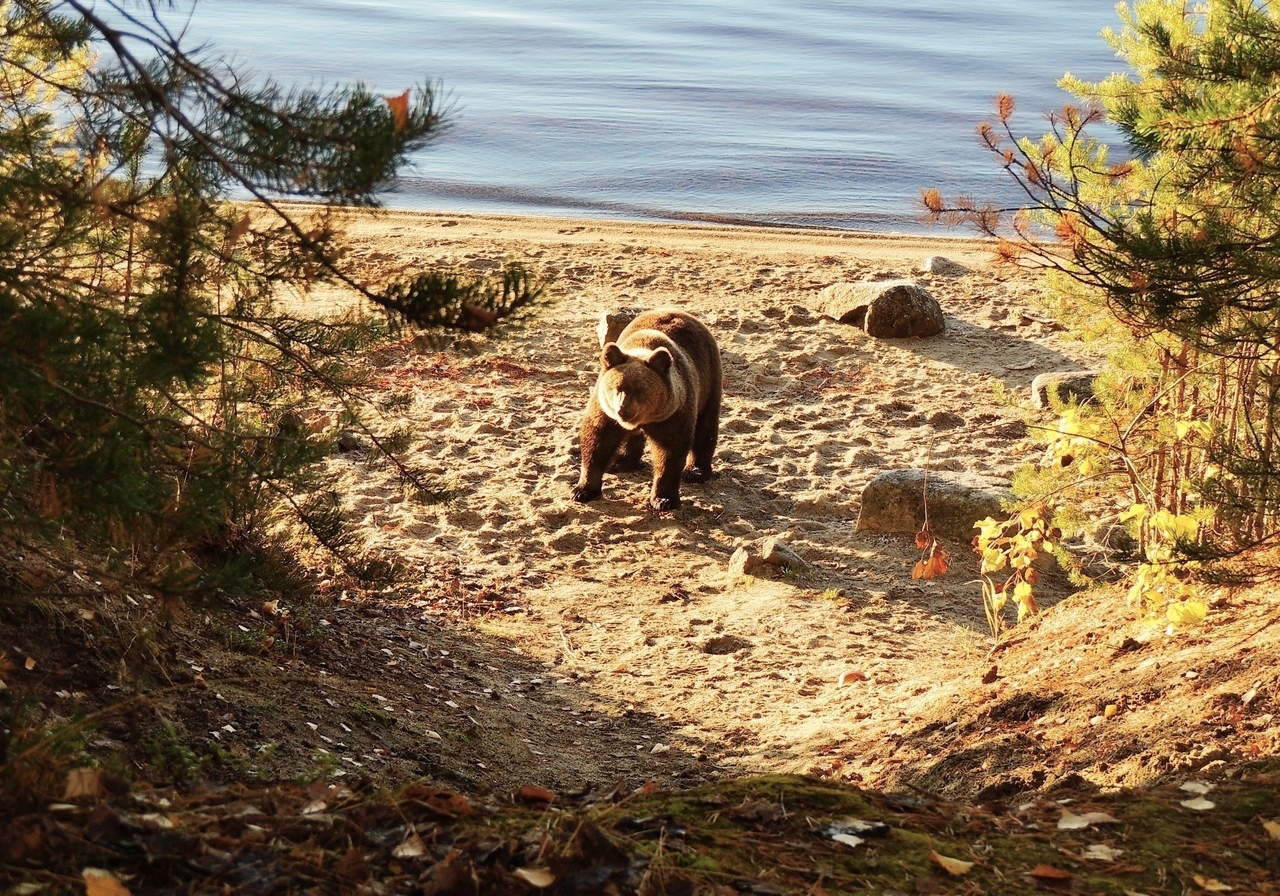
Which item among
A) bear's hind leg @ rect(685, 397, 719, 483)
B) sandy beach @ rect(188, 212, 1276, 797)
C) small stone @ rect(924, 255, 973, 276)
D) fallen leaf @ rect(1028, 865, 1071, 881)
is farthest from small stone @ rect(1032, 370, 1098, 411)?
fallen leaf @ rect(1028, 865, 1071, 881)

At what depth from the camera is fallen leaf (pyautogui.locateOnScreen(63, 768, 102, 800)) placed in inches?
110

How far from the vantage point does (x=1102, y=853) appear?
326 centimetres

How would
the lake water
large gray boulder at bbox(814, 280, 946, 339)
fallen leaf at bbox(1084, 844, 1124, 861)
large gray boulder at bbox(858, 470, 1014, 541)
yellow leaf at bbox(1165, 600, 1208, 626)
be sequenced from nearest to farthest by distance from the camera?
fallen leaf at bbox(1084, 844, 1124, 861)
yellow leaf at bbox(1165, 600, 1208, 626)
large gray boulder at bbox(858, 470, 1014, 541)
large gray boulder at bbox(814, 280, 946, 339)
the lake water

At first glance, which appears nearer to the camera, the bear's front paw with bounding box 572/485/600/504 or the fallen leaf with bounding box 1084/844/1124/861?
the fallen leaf with bounding box 1084/844/1124/861

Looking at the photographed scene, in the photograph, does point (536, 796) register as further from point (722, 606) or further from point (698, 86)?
point (698, 86)

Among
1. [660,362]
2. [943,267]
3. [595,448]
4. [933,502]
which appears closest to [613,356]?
[660,362]

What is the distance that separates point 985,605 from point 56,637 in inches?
187

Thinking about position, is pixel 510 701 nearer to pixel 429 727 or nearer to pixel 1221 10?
pixel 429 727

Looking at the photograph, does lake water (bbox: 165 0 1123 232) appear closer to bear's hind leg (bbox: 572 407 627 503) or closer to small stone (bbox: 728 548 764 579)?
bear's hind leg (bbox: 572 407 627 503)

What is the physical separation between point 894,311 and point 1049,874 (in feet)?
29.4

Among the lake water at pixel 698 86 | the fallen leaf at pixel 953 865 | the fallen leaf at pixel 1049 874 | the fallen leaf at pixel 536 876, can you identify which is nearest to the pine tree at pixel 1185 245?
the fallen leaf at pixel 1049 874

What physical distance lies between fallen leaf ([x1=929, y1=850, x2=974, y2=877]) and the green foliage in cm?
160

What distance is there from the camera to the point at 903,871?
3133mm

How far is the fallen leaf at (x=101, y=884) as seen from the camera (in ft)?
8.03
